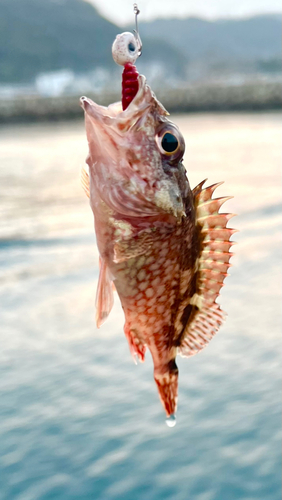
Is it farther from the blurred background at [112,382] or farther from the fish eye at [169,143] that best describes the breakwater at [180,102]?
the fish eye at [169,143]

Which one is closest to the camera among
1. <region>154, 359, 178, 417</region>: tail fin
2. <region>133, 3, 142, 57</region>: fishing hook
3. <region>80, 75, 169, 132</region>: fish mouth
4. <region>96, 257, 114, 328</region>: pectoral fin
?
<region>133, 3, 142, 57</region>: fishing hook

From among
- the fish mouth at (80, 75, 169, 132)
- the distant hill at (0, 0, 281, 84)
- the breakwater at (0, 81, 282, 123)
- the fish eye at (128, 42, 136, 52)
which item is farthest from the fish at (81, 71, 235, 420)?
the distant hill at (0, 0, 281, 84)

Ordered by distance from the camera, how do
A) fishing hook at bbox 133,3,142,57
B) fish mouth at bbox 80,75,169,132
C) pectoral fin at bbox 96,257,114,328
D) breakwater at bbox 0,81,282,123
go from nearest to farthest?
fishing hook at bbox 133,3,142,57 → fish mouth at bbox 80,75,169,132 → pectoral fin at bbox 96,257,114,328 → breakwater at bbox 0,81,282,123

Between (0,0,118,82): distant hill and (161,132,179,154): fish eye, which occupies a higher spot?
(0,0,118,82): distant hill

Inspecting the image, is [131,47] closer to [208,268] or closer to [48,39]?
[208,268]

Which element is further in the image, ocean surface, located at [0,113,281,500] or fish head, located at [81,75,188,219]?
ocean surface, located at [0,113,281,500]

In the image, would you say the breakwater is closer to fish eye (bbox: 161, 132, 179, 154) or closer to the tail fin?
the tail fin

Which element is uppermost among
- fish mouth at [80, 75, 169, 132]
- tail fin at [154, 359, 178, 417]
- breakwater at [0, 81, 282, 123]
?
breakwater at [0, 81, 282, 123]

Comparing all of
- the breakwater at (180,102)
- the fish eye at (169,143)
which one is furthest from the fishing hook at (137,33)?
the breakwater at (180,102)
